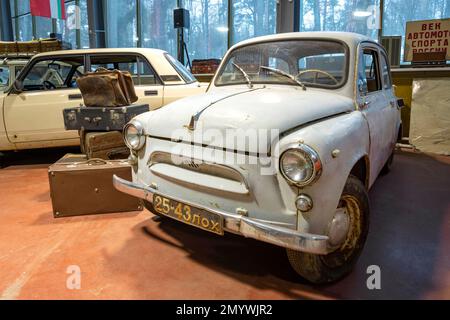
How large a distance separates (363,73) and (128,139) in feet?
6.29

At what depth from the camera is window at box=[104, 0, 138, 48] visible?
36.6 ft

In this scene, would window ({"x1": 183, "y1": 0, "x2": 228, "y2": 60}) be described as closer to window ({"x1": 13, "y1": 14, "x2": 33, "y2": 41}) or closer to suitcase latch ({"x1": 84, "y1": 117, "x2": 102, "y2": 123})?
suitcase latch ({"x1": 84, "y1": 117, "x2": 102, "y2": 123})

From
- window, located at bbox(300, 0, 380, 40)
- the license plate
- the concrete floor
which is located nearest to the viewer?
the license plate

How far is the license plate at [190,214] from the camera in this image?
2.10 meters

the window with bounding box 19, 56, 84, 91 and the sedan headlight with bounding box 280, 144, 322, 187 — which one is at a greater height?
the window with bounding box 19, 56, 84, 91

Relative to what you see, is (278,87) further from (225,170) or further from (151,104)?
(151,104)

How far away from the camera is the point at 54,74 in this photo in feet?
18.9

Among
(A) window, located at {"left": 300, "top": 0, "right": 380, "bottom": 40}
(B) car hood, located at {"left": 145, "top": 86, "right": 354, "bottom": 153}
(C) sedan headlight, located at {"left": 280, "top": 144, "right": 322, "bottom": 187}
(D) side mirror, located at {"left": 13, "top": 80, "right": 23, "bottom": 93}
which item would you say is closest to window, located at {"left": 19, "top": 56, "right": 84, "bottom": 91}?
(D) side mirror, located at {"left": 13, "top": 80, "right": 23, "bottom": 93}

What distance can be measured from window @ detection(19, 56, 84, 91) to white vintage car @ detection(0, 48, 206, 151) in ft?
0.39

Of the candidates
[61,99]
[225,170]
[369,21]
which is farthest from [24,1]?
[225,170]

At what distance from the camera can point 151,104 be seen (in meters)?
5.09

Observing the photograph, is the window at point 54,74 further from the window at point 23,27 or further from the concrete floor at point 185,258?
the window at point 23,27

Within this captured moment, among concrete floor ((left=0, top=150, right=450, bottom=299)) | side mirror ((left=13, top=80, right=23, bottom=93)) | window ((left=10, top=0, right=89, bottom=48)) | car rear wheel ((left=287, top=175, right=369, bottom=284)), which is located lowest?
concrete floor ((left=0, top=150, right=450, bottom=299))

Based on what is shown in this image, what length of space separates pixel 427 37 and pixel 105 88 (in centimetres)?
552
